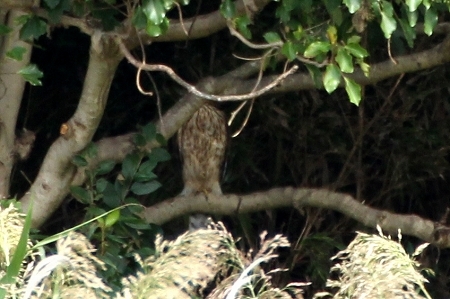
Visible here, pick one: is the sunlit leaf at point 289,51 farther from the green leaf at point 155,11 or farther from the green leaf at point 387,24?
the green leaf at point 155,11

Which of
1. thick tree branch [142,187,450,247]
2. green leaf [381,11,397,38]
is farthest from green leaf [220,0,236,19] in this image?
thick tree branch [142,187,450,247]

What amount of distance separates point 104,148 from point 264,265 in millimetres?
1443

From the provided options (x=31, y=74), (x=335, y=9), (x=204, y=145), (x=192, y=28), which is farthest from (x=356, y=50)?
(x=204, y=145)

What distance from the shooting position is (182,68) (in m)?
4.52

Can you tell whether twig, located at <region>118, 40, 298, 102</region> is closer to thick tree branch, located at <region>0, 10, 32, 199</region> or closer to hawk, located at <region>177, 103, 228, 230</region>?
thick tree branch, located at <region>0, 10, 32, 199</region>

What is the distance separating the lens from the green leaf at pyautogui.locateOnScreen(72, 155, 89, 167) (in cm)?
336

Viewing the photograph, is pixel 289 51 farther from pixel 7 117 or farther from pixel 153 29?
pixel 7 117

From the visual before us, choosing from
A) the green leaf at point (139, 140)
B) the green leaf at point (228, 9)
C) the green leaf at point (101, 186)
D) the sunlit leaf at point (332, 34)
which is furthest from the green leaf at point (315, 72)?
the green leaf at point (101, 186)

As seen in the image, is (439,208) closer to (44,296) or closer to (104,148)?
(104,148)

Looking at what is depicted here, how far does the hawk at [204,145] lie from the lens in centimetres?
464

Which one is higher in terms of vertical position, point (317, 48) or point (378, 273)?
point (317, 48)

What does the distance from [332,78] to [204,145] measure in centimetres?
208

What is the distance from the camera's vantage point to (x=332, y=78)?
276 centimetres

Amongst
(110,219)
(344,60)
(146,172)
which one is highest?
(344,60)
